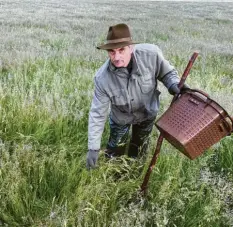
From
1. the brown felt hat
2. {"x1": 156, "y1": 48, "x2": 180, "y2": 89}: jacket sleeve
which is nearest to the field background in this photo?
{"x1": 156, "y1": 48, "x2": 180, "y2": 89}: jacket sleeve

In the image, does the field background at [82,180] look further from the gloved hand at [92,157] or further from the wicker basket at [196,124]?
the wicker basket at [196,124]

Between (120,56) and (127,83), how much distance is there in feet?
1.14

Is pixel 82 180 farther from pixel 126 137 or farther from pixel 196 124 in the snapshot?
pixel 196 124

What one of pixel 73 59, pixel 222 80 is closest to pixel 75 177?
pixel 222 80

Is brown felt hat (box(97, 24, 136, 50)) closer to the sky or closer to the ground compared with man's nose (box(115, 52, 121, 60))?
closer to the sky

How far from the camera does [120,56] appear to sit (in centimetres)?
292

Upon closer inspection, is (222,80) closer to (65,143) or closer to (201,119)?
(65,143)

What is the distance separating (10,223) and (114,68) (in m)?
1.51

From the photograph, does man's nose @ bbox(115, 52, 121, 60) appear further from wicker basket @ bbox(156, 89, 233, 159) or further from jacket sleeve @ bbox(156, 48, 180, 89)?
wicker basket @ bbox(156, 89, 233, 159)

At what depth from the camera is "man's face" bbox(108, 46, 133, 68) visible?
2900mm

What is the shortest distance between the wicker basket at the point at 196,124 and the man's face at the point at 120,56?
1.95 ft

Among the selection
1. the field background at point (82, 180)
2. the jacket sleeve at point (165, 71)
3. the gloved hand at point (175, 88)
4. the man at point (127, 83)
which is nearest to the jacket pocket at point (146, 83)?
the man at point (127, 83)

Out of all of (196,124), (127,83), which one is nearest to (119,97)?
(127,83)

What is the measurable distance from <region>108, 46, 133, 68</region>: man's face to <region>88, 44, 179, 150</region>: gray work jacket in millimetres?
130
